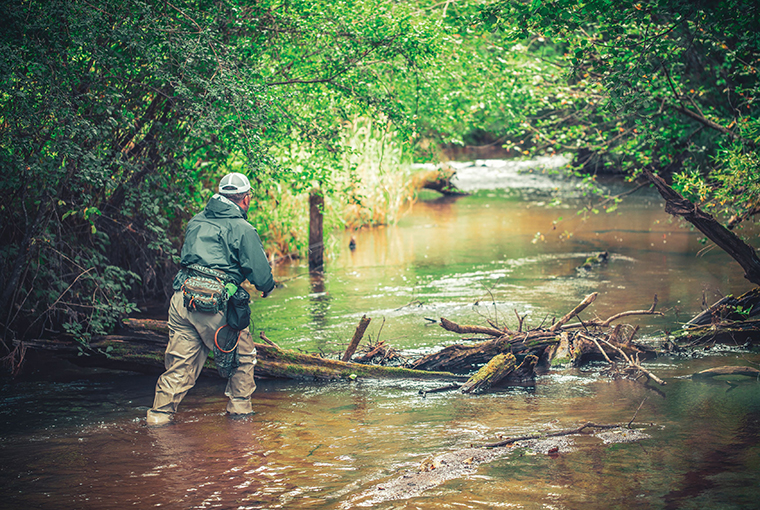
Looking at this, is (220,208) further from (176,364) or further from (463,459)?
(463,459)

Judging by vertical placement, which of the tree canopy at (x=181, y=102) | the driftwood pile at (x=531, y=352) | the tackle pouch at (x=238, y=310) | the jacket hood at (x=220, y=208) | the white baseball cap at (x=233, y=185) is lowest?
the driftwood pile at (x=531, y=352)

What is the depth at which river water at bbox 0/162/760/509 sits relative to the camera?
389 cm

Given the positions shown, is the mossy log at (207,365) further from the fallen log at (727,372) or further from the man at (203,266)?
the fallen log at (727,372)

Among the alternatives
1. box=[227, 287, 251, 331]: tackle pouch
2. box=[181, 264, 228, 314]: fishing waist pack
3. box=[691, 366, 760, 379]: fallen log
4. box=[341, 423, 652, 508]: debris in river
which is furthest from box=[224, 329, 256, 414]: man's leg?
box=[691, 366, 760, 379]: fallen log

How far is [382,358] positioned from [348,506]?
325 centimetres

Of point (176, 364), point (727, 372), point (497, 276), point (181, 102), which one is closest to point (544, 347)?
point (727, 372)

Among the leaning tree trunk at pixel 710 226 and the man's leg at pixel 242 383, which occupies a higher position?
the leaning tree trunk at pixel 710 226

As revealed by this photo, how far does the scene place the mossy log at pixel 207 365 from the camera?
6.43 metres

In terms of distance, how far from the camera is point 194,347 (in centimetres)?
535

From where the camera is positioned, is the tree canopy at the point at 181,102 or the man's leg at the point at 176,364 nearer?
the man's leg at the point at 176,364

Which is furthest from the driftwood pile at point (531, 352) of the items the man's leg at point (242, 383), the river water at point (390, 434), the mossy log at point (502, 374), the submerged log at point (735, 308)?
the man's leg at point (242, 383)

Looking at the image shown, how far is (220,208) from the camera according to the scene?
17.5 ft

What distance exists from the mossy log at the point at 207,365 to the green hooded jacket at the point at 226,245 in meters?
1.31

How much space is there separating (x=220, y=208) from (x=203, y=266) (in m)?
0.50
